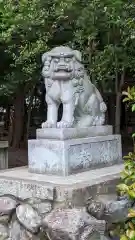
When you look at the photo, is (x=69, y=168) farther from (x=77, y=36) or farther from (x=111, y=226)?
(x=77, y=36)

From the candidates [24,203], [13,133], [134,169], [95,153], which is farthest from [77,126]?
[13,133]

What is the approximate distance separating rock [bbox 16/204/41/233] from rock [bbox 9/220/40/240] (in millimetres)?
98

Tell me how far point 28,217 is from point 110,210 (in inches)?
33.1

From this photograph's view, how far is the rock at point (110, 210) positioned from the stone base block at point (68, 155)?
59 centimetres

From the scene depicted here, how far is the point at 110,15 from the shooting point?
5.32 meters

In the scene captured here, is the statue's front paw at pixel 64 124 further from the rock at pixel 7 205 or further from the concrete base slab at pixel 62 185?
the rock at pixel 7 205

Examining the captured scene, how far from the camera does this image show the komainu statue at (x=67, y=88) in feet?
14.0

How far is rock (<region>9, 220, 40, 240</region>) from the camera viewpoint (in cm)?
352

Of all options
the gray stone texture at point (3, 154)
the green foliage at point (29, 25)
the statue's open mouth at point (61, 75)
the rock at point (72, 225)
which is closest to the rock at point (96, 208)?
the rock at point (72, 225)

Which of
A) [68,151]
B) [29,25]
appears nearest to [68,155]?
[68,151]

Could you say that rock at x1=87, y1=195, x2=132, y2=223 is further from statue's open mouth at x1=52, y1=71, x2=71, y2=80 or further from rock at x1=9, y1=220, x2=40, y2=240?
statue's open mouth at x1=52, y1=71, x2=71, y2=80

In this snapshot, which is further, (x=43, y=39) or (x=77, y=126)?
(x=43, y=39)

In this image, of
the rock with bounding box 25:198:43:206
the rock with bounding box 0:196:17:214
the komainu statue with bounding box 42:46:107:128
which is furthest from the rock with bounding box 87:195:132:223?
the komainu statue with bounding box 42:46:107:128

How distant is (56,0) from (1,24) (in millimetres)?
1039
